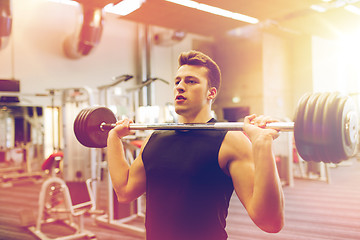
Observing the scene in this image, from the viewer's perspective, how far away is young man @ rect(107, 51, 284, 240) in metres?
0.92

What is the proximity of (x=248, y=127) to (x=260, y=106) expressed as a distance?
753cm

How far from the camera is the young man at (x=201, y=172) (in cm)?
Answer: 92

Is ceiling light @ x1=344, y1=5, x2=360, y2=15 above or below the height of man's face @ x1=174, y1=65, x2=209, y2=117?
above

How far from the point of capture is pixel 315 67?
26.8 feet

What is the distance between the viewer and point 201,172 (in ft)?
3.53

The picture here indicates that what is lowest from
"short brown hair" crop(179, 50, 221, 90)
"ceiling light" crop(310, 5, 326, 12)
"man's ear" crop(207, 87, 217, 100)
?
"man's ear" crop(207, 87, 217, 100)

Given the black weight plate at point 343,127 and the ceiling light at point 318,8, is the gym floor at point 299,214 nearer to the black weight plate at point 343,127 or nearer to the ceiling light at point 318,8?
the black weight plate at point 343,127

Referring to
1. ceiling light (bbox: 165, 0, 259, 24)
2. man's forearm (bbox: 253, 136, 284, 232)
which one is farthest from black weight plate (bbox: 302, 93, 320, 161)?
ceiling light (bbox: 165, 0, 259, 24)

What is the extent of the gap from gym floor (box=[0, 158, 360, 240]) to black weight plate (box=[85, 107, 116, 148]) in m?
1.72

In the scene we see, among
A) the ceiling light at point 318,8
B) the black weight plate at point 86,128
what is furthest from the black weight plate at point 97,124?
the ceiling light at point 318,8

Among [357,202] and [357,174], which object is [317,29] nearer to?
[357,174]

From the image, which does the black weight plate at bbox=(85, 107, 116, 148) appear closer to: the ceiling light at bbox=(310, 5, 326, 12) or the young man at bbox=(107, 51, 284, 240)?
the young man at bbox=(107, 51, 284, 240)

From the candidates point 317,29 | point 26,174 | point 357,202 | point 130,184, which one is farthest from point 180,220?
point 317,29

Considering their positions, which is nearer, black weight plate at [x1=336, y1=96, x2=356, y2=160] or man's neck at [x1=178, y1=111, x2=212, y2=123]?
black weight plate at [x1=336, y1=96, x2=356, y2=160]
